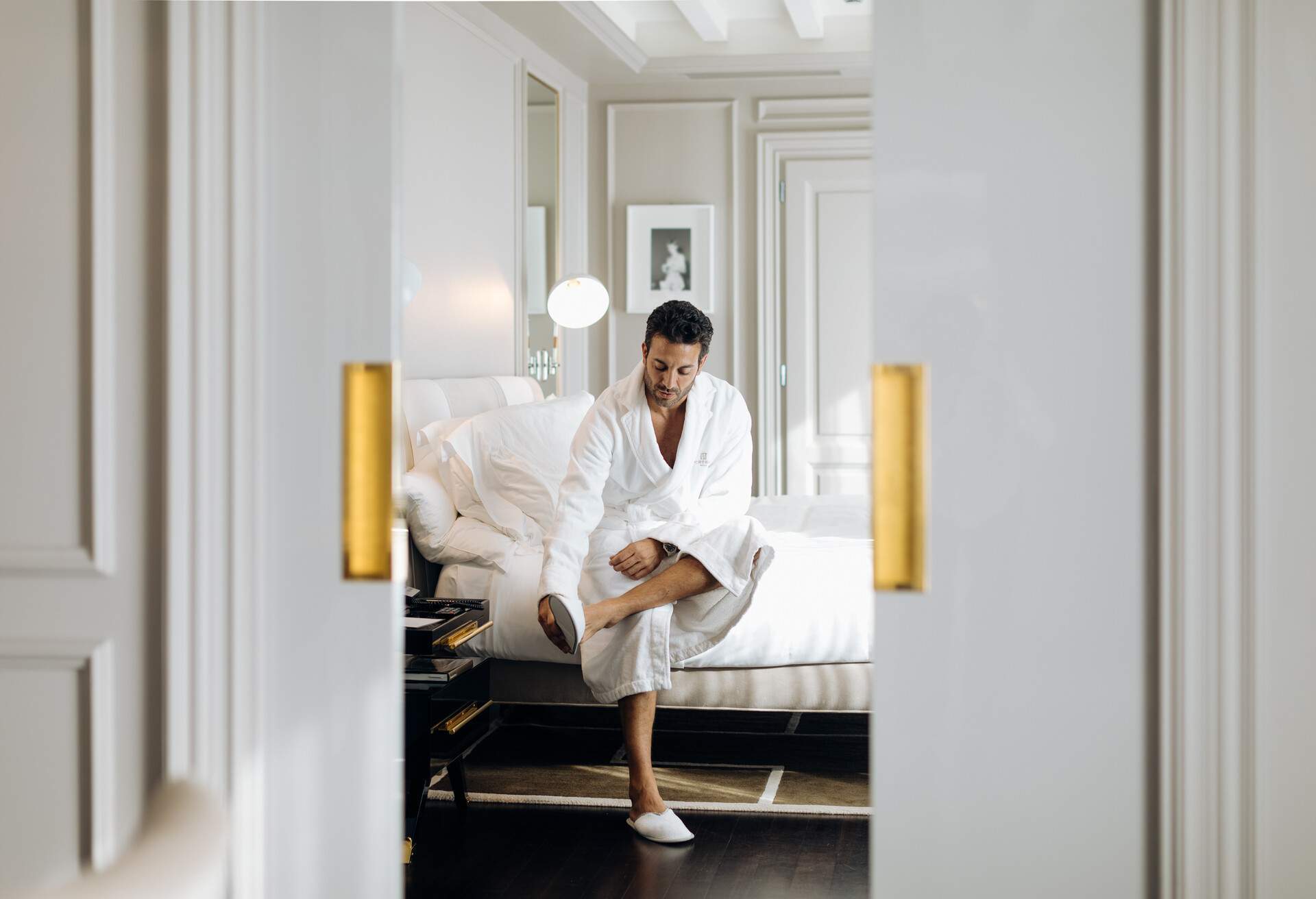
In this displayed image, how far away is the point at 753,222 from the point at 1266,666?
5315mm

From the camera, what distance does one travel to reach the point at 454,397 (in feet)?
13.5

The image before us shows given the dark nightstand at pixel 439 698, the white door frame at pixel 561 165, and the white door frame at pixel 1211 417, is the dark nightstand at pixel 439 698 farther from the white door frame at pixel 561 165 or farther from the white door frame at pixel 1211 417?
the white door frame at pixel 561 165

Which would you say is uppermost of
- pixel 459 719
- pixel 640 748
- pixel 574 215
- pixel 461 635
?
pixel 574 215

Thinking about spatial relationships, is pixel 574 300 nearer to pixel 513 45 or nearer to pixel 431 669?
pixel 513 45

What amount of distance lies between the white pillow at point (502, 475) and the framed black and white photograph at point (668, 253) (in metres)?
2.81

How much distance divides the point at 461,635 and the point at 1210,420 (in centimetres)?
196

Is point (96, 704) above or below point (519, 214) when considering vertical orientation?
below

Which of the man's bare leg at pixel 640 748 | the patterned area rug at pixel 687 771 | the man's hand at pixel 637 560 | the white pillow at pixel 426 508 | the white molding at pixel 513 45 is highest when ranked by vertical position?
the white molding at pixel 513 45

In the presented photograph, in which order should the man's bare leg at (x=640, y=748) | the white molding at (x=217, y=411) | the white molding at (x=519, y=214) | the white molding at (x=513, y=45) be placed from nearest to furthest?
the white molding at (x=217, y=411), the man's bare leg at (x=640, y=748), the white molding at (x=513, y=45), the white molding at (x=519, y=214)

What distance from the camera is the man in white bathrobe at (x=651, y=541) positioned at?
310 centimetres

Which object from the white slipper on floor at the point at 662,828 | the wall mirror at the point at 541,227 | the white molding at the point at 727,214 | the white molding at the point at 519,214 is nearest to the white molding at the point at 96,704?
the white slipper on floor at the point at 662,828

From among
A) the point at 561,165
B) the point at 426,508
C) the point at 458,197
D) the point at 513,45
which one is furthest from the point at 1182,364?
the point at 561,165

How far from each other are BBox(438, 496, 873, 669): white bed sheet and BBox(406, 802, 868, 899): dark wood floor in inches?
16.8

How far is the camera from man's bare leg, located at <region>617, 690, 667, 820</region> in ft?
9.93
